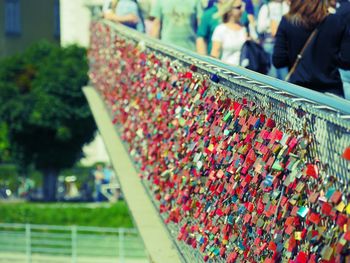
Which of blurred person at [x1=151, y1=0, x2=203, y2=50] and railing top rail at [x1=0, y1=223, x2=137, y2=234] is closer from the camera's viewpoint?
blurred person at [x1=151, y1=0, x2=203, y2=50]

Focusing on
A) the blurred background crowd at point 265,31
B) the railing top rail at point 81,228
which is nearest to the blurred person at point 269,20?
the blurred background crowd at point 265,31

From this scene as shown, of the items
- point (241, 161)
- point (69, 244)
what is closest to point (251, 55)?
point (241, 161)

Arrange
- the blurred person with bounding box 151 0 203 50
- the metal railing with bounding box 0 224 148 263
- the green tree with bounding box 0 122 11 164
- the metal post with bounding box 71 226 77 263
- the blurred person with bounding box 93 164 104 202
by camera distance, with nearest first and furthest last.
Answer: the blurred person with bounding box 151 0 203 50 < the metal railing with bounding box 0 224 148 263 < the metal post with bounding box 71 226 77 263 < the green tree with bounding box 0 122 11 164 < the blurred person with bounding box 93 164 104 202

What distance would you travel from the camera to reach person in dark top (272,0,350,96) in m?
9.07

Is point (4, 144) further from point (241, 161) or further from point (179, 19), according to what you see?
point (241, 161)

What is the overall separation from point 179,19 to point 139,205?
3.62m

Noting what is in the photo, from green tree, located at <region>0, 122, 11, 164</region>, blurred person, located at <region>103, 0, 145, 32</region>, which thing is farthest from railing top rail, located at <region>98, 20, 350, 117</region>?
green tree, located at <region>0, 122, 11, 164</region>

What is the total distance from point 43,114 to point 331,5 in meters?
42.5

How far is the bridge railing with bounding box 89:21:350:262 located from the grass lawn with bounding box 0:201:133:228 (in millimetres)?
25104

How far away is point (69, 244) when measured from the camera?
3366 centimetres

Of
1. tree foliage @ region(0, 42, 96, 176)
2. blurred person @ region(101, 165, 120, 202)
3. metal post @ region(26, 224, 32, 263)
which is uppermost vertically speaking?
metal post @ region(26, 224, 32, 263)

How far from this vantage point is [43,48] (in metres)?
51.8

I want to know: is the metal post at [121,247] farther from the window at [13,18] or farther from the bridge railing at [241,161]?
the window at [13,18]

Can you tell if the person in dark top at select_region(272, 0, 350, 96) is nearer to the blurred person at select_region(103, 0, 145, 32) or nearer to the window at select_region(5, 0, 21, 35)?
the blurred person at select_region(103, 0, 145, 32)
